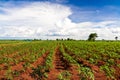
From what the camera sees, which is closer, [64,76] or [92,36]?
[64,76]

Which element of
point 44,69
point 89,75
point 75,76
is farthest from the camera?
point 44,69

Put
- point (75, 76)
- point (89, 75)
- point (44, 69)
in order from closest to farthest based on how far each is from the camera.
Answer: point (89, 75), point (75, 76), point (44, 69)

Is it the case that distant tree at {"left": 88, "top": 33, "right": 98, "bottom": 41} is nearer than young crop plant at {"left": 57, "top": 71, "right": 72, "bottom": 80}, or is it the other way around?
young crop plant at {"left": 57, "top": 71, "right": 72, "bottom": 80}

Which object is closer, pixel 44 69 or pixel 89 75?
pixel 89 75

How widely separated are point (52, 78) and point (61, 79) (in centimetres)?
132

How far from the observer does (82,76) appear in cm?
1218

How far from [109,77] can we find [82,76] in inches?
67.0

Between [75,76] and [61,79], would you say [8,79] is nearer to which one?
[61,79]

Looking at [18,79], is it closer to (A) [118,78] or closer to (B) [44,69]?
(B) [44,69]

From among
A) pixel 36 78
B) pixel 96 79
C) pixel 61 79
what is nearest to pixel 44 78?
pixel 36 78

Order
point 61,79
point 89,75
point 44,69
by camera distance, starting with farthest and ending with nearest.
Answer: point 44,69 < point 89,75 < point 61,79

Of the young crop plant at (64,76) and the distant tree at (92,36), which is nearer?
the young crop plant at (64,76)

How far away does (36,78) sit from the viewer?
1223 cm

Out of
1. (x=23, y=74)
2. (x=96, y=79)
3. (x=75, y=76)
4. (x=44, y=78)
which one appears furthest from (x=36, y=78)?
(x=96, y=79)
